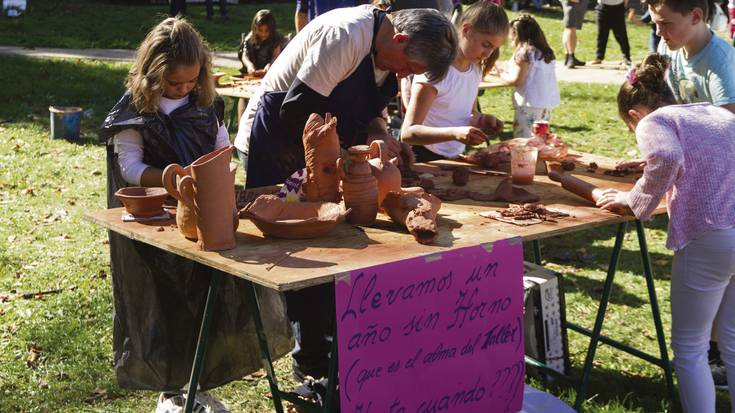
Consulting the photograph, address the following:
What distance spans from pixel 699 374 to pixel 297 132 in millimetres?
1712

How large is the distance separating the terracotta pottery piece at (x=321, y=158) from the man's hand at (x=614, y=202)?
38.8 inches

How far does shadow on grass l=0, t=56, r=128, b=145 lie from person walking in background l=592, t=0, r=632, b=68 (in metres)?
6.57

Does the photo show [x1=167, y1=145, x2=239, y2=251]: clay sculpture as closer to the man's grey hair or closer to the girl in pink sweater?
the man's grey hair

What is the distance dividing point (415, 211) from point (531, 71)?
385 cm

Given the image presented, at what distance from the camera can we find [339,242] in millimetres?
2783

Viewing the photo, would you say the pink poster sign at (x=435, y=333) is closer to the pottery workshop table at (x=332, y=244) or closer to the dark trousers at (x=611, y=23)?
the pottery workshop table at (x=332, y=244)

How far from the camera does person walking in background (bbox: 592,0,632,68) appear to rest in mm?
12789

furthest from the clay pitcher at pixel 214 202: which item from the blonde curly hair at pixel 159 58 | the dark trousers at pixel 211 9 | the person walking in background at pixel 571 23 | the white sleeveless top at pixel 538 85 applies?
the dark trousers at pixel 211 9

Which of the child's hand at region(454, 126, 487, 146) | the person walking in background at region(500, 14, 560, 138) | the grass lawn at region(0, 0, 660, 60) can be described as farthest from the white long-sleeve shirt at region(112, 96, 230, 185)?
the grass lawn at region(0, 0, 660, 60)

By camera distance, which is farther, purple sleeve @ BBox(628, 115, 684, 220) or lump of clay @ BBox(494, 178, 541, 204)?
lump of clay @ BBox(494, 178, 541, 204)

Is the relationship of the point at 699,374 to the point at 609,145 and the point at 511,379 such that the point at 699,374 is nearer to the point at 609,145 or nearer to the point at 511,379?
the point at 511,379

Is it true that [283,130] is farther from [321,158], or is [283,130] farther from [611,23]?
[611,23]

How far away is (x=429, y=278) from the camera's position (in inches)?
107

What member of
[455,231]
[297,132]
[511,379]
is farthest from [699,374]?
[297,132]
